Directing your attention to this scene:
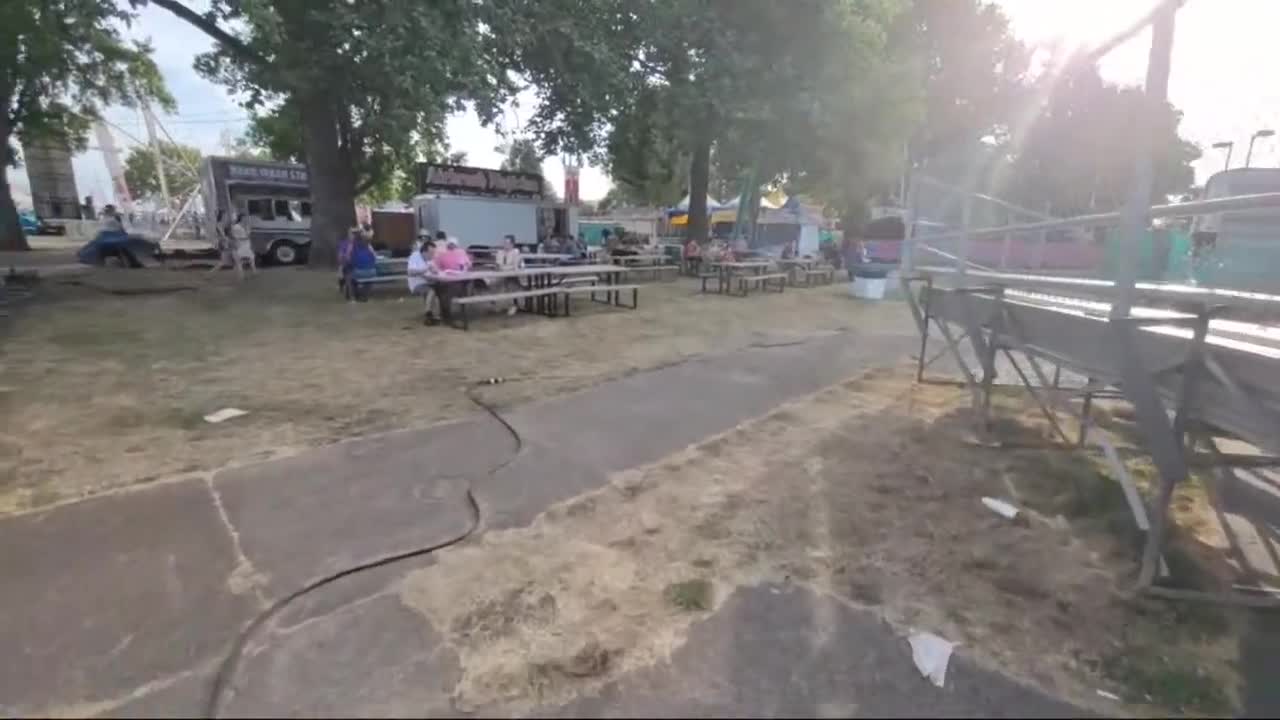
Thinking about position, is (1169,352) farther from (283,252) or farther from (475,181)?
(283,252)

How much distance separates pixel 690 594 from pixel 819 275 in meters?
18.3

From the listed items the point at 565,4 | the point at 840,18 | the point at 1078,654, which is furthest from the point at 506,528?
the point at 840,18

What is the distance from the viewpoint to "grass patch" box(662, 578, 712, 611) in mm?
2584

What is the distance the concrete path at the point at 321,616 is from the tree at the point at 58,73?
998 cm

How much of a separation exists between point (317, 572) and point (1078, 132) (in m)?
34.9

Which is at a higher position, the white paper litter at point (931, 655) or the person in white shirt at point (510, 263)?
the person in white shirt at point (510, 263)

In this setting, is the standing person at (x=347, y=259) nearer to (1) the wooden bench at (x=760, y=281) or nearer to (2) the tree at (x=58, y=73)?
(2) the tree at (x=58, y=73)

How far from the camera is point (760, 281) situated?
55.8ft

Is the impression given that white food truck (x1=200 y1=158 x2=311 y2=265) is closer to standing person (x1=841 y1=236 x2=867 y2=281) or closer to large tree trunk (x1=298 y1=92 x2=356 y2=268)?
large tree trunk (x1=298 y1=92 x2=356 y2=268)

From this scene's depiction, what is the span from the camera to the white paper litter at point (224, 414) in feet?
16.0

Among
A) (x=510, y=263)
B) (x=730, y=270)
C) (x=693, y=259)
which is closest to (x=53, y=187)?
(x=693, y=259)

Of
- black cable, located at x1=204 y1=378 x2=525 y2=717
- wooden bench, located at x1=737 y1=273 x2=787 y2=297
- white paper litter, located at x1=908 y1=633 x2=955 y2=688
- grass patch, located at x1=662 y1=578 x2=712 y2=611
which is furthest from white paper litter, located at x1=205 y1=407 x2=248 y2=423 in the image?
wooden bench, located at x1=737 y1=273 x2=787 y2=297

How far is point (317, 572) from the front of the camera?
2.78m

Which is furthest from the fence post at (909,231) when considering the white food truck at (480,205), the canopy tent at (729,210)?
the canopy tent at (729,210)
